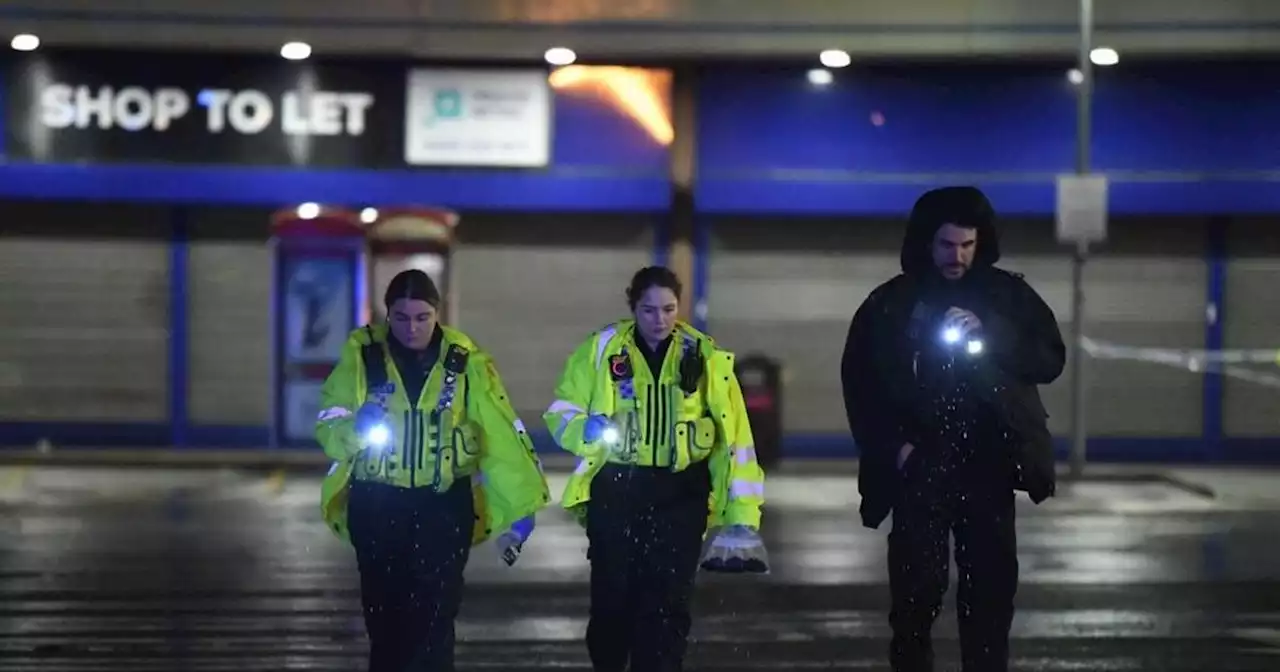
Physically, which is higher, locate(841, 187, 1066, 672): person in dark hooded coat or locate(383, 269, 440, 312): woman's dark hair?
locate(383, 269, 440, 312): woman's dark hair

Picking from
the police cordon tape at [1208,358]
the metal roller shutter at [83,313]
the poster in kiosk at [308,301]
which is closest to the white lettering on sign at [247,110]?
the poster in kiosk at [308,301]

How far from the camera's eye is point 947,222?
21.7 feet

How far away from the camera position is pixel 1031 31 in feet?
61.1

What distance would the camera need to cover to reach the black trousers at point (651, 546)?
6.82m

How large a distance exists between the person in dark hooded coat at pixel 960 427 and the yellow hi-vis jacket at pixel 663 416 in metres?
0.57

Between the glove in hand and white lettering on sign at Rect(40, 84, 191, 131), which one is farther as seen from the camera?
white lettering on sign at Rect(40, 84, 191, 131)

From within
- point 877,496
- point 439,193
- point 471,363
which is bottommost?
point 877,496

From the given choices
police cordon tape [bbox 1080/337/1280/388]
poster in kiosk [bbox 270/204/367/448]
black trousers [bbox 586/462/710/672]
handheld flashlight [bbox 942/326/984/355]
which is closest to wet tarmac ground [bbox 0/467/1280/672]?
black trousers [bbox 586/462/710/672]

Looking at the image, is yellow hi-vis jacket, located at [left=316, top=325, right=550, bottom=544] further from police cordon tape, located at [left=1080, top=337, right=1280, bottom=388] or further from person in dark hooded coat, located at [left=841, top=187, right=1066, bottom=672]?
police cordon tape, located at [left=1080, top=337, right=1280, bottom=388]

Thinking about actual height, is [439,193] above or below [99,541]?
above

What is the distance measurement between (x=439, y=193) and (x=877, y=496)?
43.7 ft

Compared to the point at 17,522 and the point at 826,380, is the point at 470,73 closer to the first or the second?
the point at 826,380

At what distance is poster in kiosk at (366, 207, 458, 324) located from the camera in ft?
59.9

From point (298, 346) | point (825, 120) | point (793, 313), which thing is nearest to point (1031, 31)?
point (825, 120)
